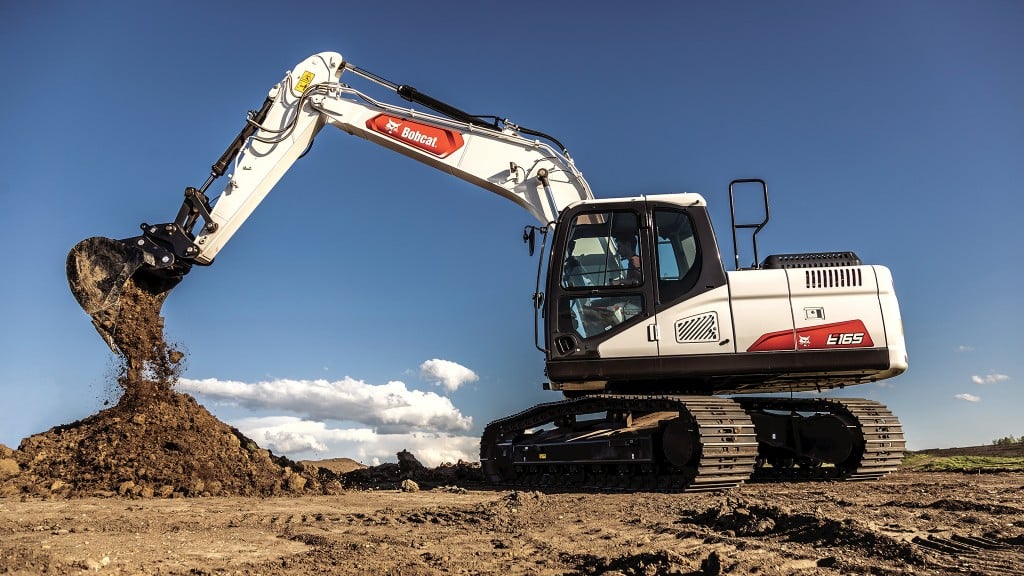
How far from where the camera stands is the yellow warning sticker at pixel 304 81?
10903 millimetres

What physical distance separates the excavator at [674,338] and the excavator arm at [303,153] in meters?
0.03

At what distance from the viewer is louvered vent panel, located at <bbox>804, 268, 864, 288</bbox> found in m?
8.80

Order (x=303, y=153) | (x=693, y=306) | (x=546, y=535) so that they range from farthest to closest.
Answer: (x=303, y=153) → (x=693, y=306) → (x=546, y=535)

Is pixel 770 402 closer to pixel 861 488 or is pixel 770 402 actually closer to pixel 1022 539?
pixel 861 488

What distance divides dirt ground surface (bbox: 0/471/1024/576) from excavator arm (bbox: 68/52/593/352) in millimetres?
2859

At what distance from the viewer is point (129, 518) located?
6.69 m

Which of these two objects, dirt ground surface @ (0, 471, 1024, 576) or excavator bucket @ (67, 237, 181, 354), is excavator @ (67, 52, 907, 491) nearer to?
excavator bucket @ (67, 237, 181, 354)

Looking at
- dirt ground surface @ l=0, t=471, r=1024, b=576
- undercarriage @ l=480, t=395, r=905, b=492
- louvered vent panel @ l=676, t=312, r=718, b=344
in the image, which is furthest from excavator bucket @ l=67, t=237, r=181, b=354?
louvered vent panel @ l=676, t=312, r=718, b=344

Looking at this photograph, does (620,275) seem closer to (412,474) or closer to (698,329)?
(698,329)

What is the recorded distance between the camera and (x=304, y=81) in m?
10.9

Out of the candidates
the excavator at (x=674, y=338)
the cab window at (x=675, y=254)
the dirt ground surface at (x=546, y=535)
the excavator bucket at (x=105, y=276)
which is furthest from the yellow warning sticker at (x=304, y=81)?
the dirt ground surface at (x=546, y=535)

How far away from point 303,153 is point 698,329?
221 inches

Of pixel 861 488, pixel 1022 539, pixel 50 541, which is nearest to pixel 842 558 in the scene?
pixel 1022 539

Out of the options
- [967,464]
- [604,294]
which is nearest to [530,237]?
[604,294]
